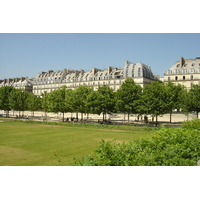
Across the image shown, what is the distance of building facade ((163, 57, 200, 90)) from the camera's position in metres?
75.0

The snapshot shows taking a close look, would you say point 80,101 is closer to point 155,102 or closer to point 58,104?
point 58,104

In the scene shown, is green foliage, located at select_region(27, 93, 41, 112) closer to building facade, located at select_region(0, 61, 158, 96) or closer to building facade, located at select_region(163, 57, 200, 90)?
building facade, located at select_region(0, 61, 158, 96)

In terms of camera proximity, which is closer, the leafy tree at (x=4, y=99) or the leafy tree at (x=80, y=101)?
the leafy tree at (x=80, y=101)

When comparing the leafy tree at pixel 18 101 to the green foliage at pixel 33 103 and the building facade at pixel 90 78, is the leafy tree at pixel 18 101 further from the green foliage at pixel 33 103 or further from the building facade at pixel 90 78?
the building facade at pixel 90 78

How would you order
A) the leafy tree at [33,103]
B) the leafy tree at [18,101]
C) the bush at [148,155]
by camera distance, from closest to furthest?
the bush at [148,155] < the leafy tree at [18,101] < the leafy tree at [33,103]

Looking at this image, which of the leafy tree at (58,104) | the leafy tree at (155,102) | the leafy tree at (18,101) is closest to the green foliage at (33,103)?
the leafy tree at (18,101)

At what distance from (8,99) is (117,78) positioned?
40655 millimetres

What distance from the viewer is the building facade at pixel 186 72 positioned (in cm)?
7500

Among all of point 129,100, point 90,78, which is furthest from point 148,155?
point 90,78

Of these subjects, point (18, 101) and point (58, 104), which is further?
point (18, 101)

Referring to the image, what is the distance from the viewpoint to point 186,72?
76.4 metres

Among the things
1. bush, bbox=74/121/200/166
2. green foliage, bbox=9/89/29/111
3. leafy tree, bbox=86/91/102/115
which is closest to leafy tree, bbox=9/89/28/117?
green foliage, bbox=9/89/29/111
